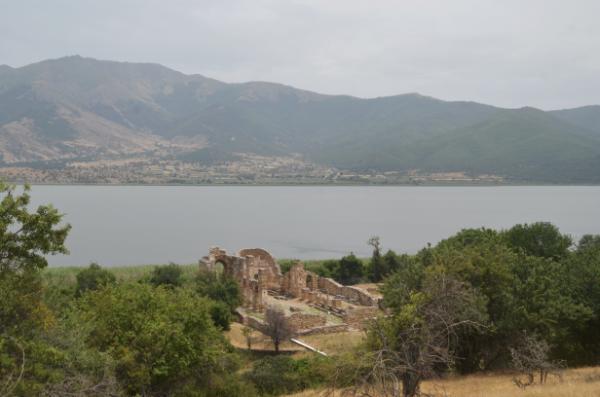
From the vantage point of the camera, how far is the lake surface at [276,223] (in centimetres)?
7944

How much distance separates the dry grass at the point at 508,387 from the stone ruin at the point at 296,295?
506 inches

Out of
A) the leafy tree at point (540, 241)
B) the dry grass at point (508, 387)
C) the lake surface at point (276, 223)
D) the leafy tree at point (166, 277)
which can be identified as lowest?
the lake surface at point (276, 223)

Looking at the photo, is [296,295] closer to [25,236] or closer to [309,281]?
[309,281]

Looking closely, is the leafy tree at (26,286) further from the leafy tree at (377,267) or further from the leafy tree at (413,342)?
the leafy tree at (377,267)

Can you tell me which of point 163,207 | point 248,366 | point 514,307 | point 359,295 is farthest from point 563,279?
point 163,207

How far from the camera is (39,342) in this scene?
13.1m

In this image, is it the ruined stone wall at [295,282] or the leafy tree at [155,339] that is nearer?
the leafy tree at [155,339]

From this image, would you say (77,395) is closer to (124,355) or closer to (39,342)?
(39,342)

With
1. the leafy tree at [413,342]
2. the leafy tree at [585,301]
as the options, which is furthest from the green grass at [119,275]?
the leafy tree at [413,342]

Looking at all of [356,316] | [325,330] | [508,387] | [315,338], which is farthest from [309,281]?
[508,387]

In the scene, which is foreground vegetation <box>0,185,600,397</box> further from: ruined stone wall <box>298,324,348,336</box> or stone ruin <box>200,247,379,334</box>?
stone ruin <box>200,247,379,334</box>

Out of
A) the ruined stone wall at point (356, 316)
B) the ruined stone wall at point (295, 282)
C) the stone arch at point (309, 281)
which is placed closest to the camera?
the ruined stone wall at point (356, 316)

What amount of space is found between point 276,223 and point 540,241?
7937cm

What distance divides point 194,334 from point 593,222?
11066cm
